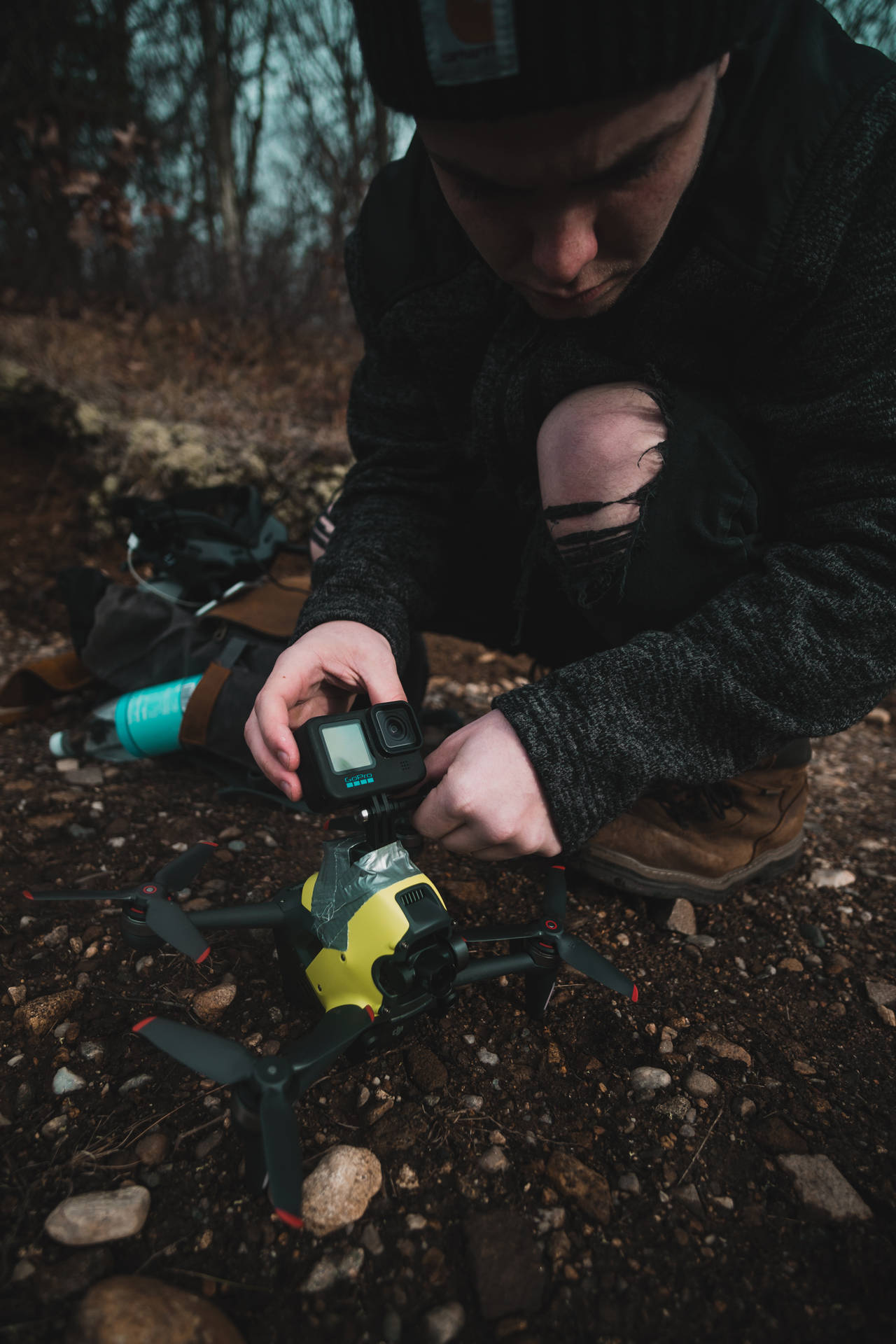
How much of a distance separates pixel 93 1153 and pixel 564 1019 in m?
0.74

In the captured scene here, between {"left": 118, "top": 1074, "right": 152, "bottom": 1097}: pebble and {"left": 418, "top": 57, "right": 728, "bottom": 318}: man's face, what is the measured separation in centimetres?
131

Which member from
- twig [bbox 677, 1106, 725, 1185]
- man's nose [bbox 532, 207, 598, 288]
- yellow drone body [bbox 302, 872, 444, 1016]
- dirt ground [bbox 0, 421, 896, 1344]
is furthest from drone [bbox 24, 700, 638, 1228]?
man's nose [bbox 532, 207, 598, 288]

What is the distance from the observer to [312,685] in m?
1.37

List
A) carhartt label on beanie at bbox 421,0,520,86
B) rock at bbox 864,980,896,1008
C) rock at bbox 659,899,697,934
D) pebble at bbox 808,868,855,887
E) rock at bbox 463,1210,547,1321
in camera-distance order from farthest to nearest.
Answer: pebble at bbox 808,868,855,887 → rock at bbox 659,899,697,934 → rock at bbox 864,980,896,1008 → rock at bbox 463,1210,547,1321 → carhartt label on beanie at bbox 421,0,520,86

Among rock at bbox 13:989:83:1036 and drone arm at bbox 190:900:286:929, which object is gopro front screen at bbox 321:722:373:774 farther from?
rock at bbox 13:989:83:1036

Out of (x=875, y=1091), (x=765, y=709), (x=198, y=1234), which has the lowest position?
(x=875, y=1091)

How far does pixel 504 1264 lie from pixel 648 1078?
372mm

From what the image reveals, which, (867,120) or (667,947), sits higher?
(867,120)

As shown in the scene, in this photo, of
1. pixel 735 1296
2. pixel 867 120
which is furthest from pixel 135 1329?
pixel 867 120

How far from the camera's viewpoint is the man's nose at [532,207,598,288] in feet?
3.23

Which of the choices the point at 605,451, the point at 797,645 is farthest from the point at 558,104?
the point at 797,645

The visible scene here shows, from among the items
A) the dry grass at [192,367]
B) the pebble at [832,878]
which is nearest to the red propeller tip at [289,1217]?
the pebble at [832,878]

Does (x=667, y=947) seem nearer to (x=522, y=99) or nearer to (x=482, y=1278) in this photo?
(x=482, y=1278)

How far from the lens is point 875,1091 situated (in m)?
1.22
